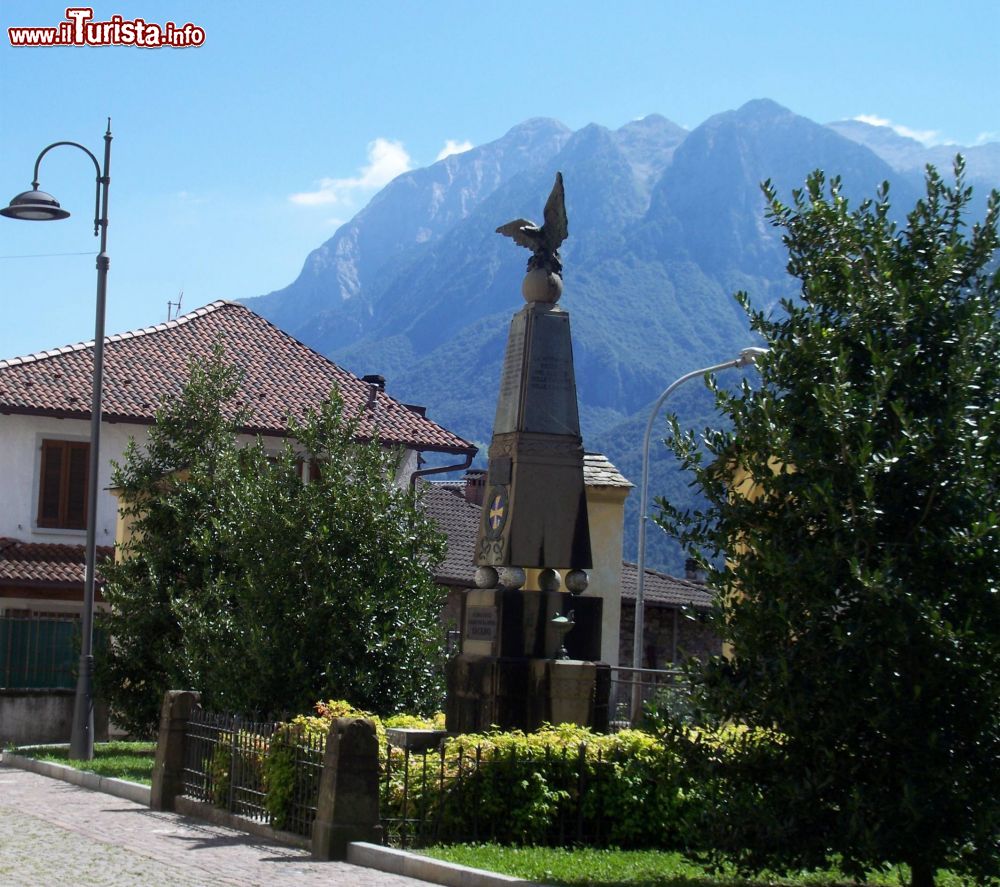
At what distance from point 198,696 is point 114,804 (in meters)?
1.47

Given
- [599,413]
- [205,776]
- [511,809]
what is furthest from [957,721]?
[599,413]

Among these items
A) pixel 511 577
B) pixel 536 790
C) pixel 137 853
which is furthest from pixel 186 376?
pixel 536 790

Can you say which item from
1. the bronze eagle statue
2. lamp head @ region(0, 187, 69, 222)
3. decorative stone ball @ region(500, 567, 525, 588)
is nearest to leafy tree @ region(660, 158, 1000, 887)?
decorative stone ball @ region(500, 567, 525, 588)

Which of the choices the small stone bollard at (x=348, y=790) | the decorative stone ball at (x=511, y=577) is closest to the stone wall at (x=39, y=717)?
the decorative stone ball at (x=511, y=577)

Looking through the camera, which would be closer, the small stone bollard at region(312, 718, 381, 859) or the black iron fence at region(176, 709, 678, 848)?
the small stone bollard at region(312, 718, 381, 859)

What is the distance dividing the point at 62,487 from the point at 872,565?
25405 mm

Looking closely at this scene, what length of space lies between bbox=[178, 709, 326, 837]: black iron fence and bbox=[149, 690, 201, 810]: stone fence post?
2.9 inches

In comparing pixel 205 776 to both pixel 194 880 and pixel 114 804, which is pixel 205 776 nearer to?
pixel 114 804

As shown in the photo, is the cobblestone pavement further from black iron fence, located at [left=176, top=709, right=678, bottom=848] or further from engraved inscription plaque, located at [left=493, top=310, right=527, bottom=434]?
engraved inscription plaque, located at [left=493, top=310, right=527, bottom=434]

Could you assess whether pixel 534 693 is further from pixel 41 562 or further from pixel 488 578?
pixel 41 562

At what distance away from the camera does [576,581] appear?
48.2 feet

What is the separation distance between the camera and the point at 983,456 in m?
9.47

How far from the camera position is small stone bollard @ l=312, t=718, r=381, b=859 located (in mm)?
11773

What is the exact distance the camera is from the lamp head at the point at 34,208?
19.4 m
